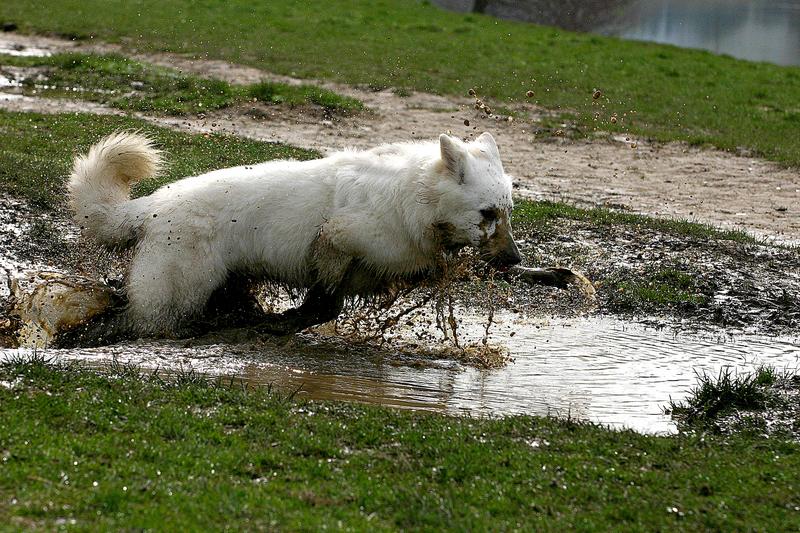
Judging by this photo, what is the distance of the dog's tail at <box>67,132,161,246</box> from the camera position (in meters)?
8.56

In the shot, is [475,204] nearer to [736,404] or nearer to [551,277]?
[551,277]

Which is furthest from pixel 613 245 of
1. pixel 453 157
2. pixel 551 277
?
pixel 453 157

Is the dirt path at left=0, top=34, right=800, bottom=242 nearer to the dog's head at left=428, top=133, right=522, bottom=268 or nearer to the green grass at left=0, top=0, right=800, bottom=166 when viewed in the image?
the green grass at left=0, top=0, right=800, bottom=166

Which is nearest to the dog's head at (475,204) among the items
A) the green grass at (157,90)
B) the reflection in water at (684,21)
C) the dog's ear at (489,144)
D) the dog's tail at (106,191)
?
the dog's ear at (489,144)

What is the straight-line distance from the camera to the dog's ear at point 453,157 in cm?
763

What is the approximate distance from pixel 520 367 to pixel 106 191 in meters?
3.70

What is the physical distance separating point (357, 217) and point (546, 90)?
1495 centimetres

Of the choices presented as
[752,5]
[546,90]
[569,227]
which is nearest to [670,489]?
[569,227]

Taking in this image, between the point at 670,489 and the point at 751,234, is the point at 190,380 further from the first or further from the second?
the point at 751,234

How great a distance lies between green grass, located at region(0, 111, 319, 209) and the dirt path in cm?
111

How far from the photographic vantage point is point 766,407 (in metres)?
7.32

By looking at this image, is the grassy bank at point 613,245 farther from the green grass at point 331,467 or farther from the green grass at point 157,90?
the green grass at point 331,467

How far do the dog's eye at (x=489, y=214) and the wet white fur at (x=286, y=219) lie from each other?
44 mm

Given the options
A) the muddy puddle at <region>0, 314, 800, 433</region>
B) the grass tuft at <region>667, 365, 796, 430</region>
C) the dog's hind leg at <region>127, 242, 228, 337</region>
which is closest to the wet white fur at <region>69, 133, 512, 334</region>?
the dog's hind leg at <region>127, 242, 228, 337</region>
